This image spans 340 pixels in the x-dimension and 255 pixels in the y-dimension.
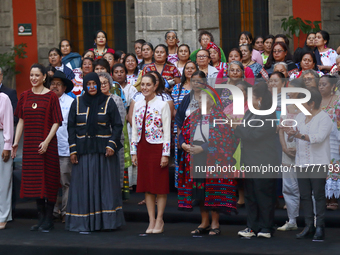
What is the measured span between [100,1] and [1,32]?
242 centimetres

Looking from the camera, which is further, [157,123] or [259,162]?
[157,123]

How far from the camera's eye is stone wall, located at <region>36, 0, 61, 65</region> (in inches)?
505

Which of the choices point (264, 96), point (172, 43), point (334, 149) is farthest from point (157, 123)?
point (172, 43)

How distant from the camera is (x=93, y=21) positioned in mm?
Answer: 13352

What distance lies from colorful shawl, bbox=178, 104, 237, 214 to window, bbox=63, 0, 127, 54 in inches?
296

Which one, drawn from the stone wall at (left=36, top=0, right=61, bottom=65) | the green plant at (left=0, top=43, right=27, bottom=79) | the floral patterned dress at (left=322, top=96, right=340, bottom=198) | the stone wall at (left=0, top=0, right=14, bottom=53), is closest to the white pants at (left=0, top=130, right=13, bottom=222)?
the floral patterned dress at (left=322, top=96, right=340, bottom=198)

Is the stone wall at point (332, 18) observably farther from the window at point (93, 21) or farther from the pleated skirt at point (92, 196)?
the pleated skirt at point (92, 196)

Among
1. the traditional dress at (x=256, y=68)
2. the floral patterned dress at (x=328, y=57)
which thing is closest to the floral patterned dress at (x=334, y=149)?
the traditional dress at (x=256, y=68)

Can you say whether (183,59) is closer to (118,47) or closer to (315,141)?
(315,141)

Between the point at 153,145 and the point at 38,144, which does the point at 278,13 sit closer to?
the point at 153,145

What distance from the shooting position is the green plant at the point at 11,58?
12.4m

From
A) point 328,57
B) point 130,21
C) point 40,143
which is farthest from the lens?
point 130,21

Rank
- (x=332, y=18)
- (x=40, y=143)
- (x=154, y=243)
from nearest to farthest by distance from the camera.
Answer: (x=154, y=243) < (x=40, y=143) < (x=332, y=18)

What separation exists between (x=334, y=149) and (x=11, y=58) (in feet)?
26.6
